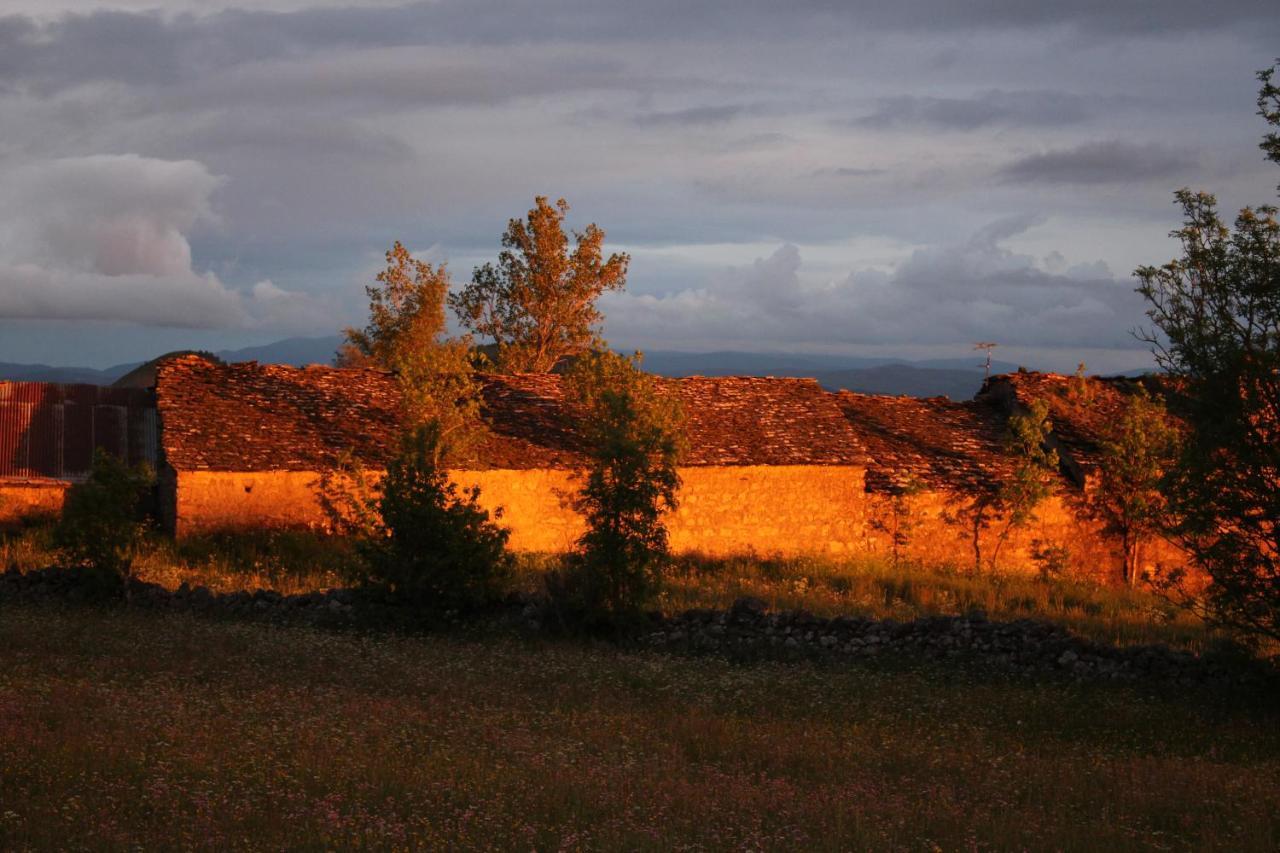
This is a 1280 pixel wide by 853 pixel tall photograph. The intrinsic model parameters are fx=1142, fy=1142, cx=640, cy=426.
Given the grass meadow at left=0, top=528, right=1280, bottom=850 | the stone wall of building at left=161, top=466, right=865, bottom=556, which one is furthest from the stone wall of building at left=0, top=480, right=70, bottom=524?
the grass meadow at left=0, top=528, right=1280, bottom=850

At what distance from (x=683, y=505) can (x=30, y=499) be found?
15828 millimetres

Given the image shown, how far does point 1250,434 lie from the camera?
468 inches

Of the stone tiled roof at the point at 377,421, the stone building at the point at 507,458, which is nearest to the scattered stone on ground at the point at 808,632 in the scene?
Answer: the stone building at the point at 507,458

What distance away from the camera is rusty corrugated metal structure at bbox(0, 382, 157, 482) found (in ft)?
97.6

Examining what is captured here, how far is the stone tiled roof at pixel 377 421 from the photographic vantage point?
25.1m

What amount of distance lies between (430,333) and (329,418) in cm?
1605

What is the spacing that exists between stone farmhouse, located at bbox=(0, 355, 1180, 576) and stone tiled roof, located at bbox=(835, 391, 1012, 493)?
0.22ft

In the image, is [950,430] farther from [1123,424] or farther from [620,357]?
[620,357]

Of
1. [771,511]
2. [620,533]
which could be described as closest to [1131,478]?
[771,511]

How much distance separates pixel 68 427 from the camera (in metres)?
30.6

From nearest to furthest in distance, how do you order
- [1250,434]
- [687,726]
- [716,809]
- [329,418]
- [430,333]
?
[716,809] → [687,726] → [1250,434] → [329,418] → [430,333]

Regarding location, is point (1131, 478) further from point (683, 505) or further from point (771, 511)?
point (683, 505)

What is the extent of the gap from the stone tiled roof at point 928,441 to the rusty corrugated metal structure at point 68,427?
61.2ft

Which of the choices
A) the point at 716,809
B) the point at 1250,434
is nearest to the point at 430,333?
the point at 1250,434
